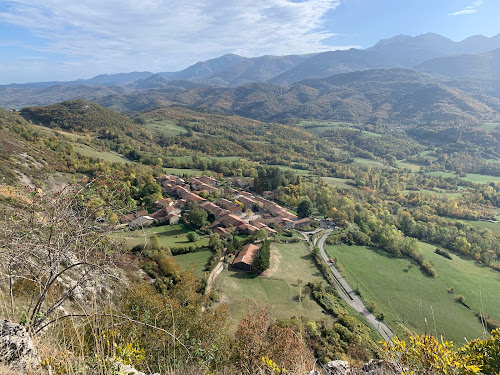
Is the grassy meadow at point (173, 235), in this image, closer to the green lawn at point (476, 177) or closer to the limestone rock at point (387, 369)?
the limestone rock at point (387, 369)

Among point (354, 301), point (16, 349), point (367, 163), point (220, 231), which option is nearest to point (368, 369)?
point (16, 349)

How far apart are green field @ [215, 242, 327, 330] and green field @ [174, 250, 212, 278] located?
8.53 feet

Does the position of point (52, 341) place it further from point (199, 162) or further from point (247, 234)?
point (199, 162)

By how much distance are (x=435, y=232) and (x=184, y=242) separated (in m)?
51.2

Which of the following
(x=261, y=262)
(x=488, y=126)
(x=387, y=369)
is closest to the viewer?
(x=387, y=369)

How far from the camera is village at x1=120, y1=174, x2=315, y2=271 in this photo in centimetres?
4150

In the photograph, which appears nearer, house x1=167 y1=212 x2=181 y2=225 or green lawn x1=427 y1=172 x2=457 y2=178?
house x1=167 y1=212 x2=181 y2=225

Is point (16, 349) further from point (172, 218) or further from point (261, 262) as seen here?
point (172, 218)

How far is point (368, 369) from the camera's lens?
6.80 m

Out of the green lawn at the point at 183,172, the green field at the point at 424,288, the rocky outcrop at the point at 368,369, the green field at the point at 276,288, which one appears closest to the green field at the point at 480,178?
the green field at the point at 424,288

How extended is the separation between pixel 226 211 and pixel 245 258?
1560 cm

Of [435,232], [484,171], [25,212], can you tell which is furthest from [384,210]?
[484,171]

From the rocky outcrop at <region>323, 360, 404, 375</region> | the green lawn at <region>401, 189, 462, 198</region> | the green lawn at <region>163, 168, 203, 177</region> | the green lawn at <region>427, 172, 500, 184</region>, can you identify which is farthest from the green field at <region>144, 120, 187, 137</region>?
the rocky outcrop at <region>323, 360, 404, 375</region>

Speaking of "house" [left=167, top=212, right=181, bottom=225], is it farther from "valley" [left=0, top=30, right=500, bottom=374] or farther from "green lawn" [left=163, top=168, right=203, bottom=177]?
"green lawn" [left=163, top=168, right=203, bottom=177]
